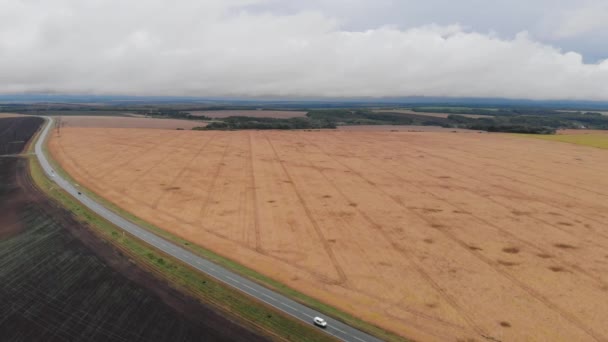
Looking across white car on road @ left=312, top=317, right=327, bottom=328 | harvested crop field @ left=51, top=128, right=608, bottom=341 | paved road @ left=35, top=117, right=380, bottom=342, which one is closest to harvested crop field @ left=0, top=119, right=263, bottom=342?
paved road @ left=35, top=117, right=380, bottom=342

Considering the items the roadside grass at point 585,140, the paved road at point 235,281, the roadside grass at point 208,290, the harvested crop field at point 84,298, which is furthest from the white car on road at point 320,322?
the roadside grass at point 585,140

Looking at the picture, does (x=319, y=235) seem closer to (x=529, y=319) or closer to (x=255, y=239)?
(x=255, y=239)

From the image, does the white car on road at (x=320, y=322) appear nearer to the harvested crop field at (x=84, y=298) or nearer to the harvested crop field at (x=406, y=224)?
the harvested crop field at (x=406, y=224)

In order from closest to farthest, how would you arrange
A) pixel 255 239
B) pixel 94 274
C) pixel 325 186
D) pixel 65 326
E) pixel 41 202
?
pixel 65 326 < pixel 94 274 < pixel 255 239 < pixel 41 202 < pixel 325 186

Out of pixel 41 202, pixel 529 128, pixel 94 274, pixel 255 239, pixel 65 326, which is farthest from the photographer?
pixel 529 128

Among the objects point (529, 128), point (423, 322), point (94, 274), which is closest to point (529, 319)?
point (423, 322)

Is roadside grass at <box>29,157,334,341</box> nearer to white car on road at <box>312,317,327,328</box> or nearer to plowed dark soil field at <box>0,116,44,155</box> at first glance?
white car on road at <box>312,317,327,328</box>
